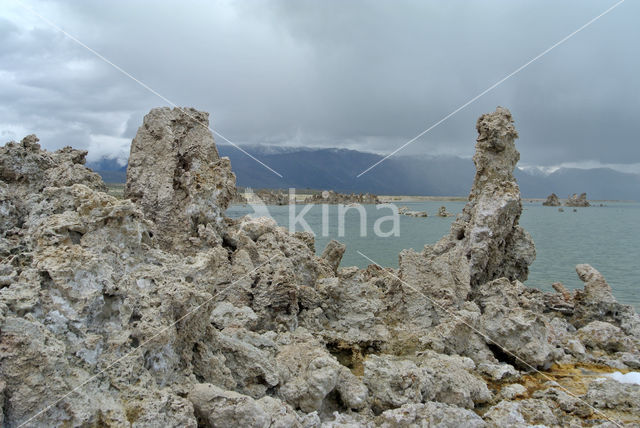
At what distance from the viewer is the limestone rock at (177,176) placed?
10.7 meters

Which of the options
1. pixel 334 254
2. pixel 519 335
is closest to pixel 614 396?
pixel 519 335

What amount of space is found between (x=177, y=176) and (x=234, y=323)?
445cm

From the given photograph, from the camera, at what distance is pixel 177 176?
1123 centimetres

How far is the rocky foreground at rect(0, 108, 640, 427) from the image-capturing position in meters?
4.86

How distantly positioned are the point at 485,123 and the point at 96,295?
13078 millimetres

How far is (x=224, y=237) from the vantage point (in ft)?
38.6

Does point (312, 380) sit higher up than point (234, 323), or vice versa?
point (234, 323)

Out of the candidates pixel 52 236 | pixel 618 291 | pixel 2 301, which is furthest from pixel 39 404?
pixel 618 291

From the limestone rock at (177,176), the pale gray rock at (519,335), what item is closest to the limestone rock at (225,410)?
the limestone rock at (177,176)

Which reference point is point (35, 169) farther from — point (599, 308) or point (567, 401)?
point (599, 308)

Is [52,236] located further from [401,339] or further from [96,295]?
[401,339]

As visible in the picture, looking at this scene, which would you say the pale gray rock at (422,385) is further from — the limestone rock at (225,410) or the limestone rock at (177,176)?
the limestone rock at (177,176)

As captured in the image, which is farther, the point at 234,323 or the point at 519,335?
the point at 519,335

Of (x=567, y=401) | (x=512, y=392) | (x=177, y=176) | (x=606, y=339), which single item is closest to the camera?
(x=567, y=401)
